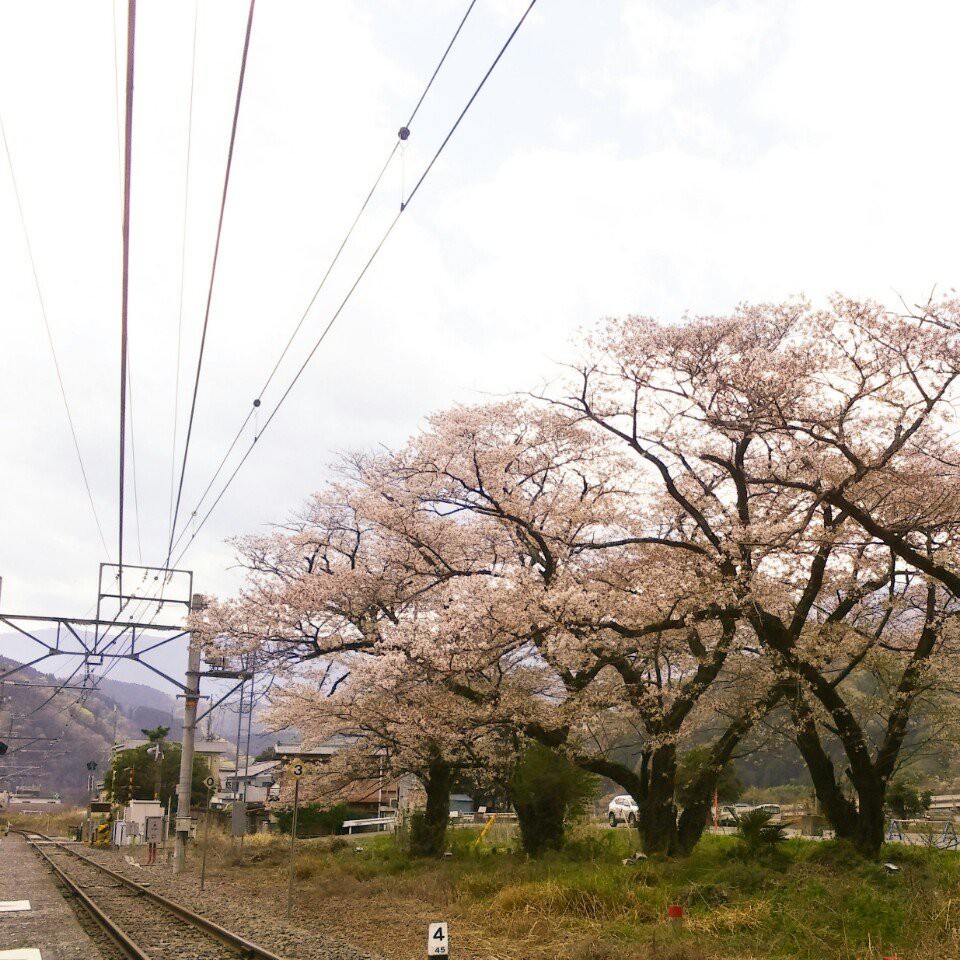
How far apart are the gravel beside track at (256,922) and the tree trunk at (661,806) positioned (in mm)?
7331

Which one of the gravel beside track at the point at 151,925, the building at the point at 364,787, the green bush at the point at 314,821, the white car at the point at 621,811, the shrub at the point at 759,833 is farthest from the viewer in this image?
the green bush at the point at 314,821

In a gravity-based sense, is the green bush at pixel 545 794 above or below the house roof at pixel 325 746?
below

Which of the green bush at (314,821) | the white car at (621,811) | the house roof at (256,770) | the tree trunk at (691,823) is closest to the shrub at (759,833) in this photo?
the tree trunk at (691,823)

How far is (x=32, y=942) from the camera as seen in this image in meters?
14.0

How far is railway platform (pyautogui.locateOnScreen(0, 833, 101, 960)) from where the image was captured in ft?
43.5

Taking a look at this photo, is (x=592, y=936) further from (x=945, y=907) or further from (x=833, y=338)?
(x=833, y=338)

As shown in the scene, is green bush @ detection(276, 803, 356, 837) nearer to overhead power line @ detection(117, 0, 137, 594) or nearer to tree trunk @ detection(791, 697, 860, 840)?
tree trunk @ detection(791, 697, 860, 840)

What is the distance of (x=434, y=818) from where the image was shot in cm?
2548

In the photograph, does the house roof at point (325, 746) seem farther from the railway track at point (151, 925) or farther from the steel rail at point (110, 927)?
the steel rail at point (110, 927)

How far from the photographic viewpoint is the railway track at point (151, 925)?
12.7m

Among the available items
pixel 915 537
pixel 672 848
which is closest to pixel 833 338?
pixel 915 537

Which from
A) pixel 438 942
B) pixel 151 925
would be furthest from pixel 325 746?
pixel 438 942

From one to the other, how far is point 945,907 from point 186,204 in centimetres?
1214

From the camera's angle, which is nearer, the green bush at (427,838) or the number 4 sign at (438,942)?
the number 4 sign at (438,942)
